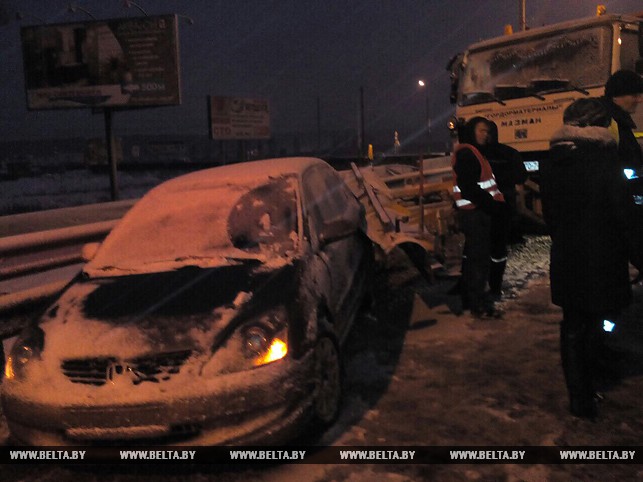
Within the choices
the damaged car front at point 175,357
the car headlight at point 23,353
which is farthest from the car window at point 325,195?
the car headlight at point 23,353

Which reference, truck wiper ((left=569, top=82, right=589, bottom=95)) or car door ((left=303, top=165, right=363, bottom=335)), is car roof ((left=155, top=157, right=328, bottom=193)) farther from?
truck wiper ((left=569, top=82, right=589, bottom=95))

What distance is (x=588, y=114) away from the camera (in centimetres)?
383

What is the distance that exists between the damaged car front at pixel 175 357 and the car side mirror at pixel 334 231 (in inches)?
10.2

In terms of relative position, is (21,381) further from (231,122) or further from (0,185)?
(0,185)

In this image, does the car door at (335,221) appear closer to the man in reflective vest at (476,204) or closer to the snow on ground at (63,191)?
the man in reflective vest at (476,204)

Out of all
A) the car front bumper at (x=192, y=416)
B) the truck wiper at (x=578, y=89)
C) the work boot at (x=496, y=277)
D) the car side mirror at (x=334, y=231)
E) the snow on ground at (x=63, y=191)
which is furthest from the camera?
the snow on ground at (x=63, y=191)

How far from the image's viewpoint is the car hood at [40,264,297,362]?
3.47m

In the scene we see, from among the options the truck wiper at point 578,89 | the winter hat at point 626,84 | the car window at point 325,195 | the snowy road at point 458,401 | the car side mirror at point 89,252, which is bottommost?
the snowy road at point 458,401

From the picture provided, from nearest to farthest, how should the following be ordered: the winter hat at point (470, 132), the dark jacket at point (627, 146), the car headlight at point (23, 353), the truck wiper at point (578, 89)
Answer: the car headlight at point (23, 353)
the dark jacket at point (627, 146)
the winter hat at point (470, 132)
the truck wiper at point (578, 89)

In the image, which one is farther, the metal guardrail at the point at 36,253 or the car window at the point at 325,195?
the metal guardrail at the point at 36,253

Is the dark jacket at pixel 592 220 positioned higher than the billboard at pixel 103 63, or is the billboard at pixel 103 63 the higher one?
the billboard at pixel 103 63

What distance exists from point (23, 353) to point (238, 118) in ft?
114

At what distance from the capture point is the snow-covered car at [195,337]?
3340mm

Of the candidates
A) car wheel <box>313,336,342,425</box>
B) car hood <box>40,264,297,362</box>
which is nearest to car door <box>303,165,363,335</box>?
car wheel <box>313,336,342,425</box>
